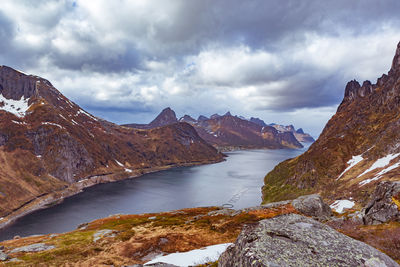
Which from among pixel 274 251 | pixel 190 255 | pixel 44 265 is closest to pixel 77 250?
pixel 44 265

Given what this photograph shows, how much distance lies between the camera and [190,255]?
1101 inches

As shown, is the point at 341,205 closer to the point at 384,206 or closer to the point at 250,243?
the point at 384,206

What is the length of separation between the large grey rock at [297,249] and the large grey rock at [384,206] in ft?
74.7

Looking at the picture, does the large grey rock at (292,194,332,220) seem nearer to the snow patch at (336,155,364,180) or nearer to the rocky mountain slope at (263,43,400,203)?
the rocky mountain slope at (263,43,400,203)

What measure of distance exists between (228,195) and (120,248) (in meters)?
154

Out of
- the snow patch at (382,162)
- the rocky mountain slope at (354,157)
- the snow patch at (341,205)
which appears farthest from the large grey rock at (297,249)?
the snow patch at (382,162)

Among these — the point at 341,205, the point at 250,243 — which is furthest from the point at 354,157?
the point at 250,243

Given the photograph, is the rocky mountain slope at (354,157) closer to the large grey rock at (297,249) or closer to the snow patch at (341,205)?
the snow patch at (341,205)

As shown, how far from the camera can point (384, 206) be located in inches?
1256

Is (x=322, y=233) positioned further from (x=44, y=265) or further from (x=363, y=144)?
(x=363, y=144)

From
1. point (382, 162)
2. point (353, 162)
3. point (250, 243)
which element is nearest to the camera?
point (250, 243)

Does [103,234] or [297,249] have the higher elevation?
[297,249]

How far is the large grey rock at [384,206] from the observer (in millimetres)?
30025

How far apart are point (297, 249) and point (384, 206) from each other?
1140 inches
